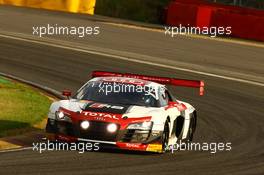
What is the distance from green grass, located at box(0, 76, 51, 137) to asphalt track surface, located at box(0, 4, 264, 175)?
218cm

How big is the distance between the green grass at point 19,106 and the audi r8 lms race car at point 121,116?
1.44 m

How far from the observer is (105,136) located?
47.7 ft

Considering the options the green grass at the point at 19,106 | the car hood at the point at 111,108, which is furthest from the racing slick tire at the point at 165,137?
the green grass at the point at 19,106

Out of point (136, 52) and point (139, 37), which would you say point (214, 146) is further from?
point (139, 37)

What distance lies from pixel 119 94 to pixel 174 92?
9579 mm

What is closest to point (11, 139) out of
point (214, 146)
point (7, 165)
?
point (7, 165)

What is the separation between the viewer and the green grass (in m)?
16.8

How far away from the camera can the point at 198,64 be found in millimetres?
31812

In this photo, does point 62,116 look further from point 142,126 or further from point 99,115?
point 142,126

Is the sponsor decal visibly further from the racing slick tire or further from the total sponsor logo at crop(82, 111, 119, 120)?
the total sponsor logo at crop(82, 111, 119, 120)

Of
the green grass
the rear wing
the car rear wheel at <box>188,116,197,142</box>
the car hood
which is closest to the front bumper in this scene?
the car hood

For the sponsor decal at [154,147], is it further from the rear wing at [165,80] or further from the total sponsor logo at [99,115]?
the rear wing at [165,80]

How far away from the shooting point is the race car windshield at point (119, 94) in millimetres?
15859

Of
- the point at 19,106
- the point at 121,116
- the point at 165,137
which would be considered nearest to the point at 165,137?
the point at 165,137
